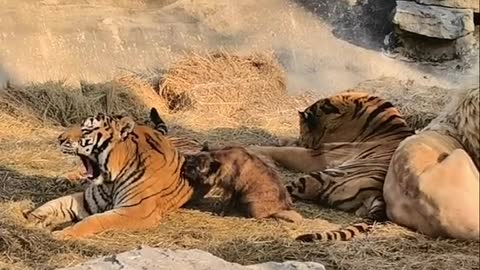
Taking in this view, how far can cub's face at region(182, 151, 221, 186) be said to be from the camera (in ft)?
9.96

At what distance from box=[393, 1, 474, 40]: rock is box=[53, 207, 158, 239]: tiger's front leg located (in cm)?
285

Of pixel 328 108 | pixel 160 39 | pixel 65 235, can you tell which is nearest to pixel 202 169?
pixel 65 235

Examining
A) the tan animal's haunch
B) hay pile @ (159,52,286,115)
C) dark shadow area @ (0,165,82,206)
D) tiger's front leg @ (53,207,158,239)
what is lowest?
hay pile @ (159,52,286,115)

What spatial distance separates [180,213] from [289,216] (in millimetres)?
349

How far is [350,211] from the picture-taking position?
3.23 m

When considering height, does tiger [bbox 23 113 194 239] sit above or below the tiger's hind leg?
above

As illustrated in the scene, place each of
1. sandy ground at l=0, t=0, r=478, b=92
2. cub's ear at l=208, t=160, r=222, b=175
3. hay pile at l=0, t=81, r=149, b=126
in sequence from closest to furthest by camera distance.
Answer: cub's ear at l=208, t=160, r=222, b=175 → hay pile at l=0, t=81, r=149, b=126 → sandy ground at l=0, t=0, r=478, b=92

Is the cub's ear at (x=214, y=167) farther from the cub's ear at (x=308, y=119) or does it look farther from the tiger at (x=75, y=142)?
the cub's ear at (x=308, y=119)

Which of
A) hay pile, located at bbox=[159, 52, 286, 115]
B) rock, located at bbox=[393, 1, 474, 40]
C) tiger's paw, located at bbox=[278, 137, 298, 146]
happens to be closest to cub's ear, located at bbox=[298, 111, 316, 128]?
tiger's paw, located at bbox=[278, 137, 298, 146]

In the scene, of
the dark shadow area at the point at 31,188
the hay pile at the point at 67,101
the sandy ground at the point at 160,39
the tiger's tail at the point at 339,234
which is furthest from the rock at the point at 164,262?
the sandy ground at the point at 160,39

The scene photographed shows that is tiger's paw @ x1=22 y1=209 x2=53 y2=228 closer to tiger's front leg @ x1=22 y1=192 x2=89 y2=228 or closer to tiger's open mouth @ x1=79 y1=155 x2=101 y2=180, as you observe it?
tiger's front leg @ x1=22 y1=192 x2=89 y2=228

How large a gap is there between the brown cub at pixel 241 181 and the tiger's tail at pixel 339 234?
0.21 metres

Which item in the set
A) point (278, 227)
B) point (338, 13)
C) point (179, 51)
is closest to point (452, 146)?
point (278, 227)

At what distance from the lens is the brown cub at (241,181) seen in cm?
304
